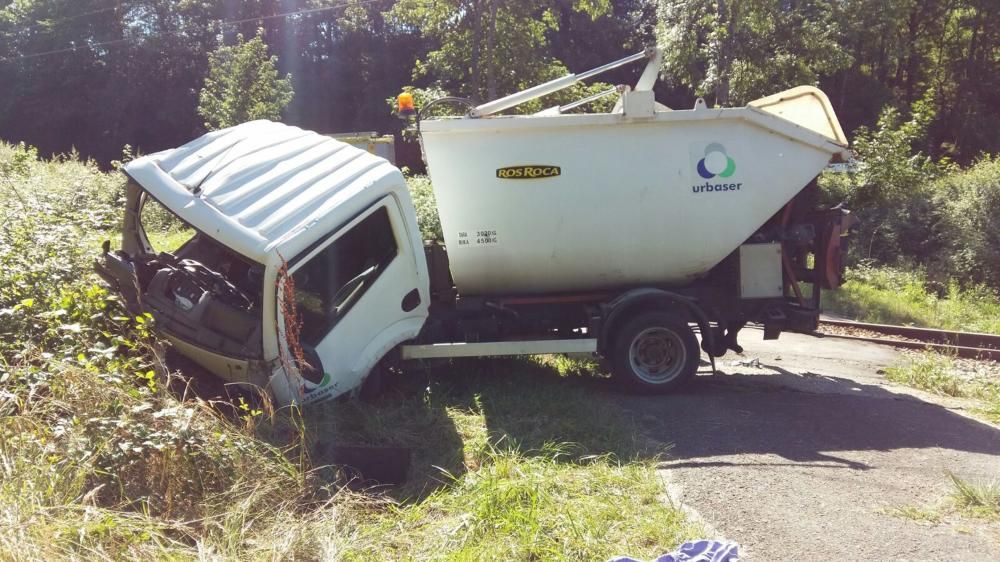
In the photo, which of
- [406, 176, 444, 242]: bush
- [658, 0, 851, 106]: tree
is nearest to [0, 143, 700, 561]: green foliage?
[406, 176, 444, 242]: bush

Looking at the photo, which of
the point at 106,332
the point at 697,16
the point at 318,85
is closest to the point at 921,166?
the point at 697,16

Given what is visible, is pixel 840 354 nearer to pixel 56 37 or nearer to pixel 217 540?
pixel 217 540

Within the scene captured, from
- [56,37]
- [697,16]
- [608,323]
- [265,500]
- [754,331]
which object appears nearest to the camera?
[265,500]

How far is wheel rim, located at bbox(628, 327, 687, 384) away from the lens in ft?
22.5

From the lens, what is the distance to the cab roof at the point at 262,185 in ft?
16.8

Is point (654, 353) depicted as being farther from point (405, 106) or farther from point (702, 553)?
point (702, 553)

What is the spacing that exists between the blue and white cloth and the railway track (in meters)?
6.50

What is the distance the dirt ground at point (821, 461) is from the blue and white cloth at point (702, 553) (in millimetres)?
253

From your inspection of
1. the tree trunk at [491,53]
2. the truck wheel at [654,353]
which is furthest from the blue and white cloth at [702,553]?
the tree trunk at [491,53]

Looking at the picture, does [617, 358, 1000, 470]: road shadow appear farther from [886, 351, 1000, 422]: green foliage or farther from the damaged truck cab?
the damaged truck cab

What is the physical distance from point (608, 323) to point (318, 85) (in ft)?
124

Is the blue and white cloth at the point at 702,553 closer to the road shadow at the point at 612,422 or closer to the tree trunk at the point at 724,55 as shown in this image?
the road shadow at the point at 612,422

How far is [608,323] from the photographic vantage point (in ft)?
21.9

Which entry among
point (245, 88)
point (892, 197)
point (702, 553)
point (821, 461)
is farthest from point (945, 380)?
point (245, 88)
